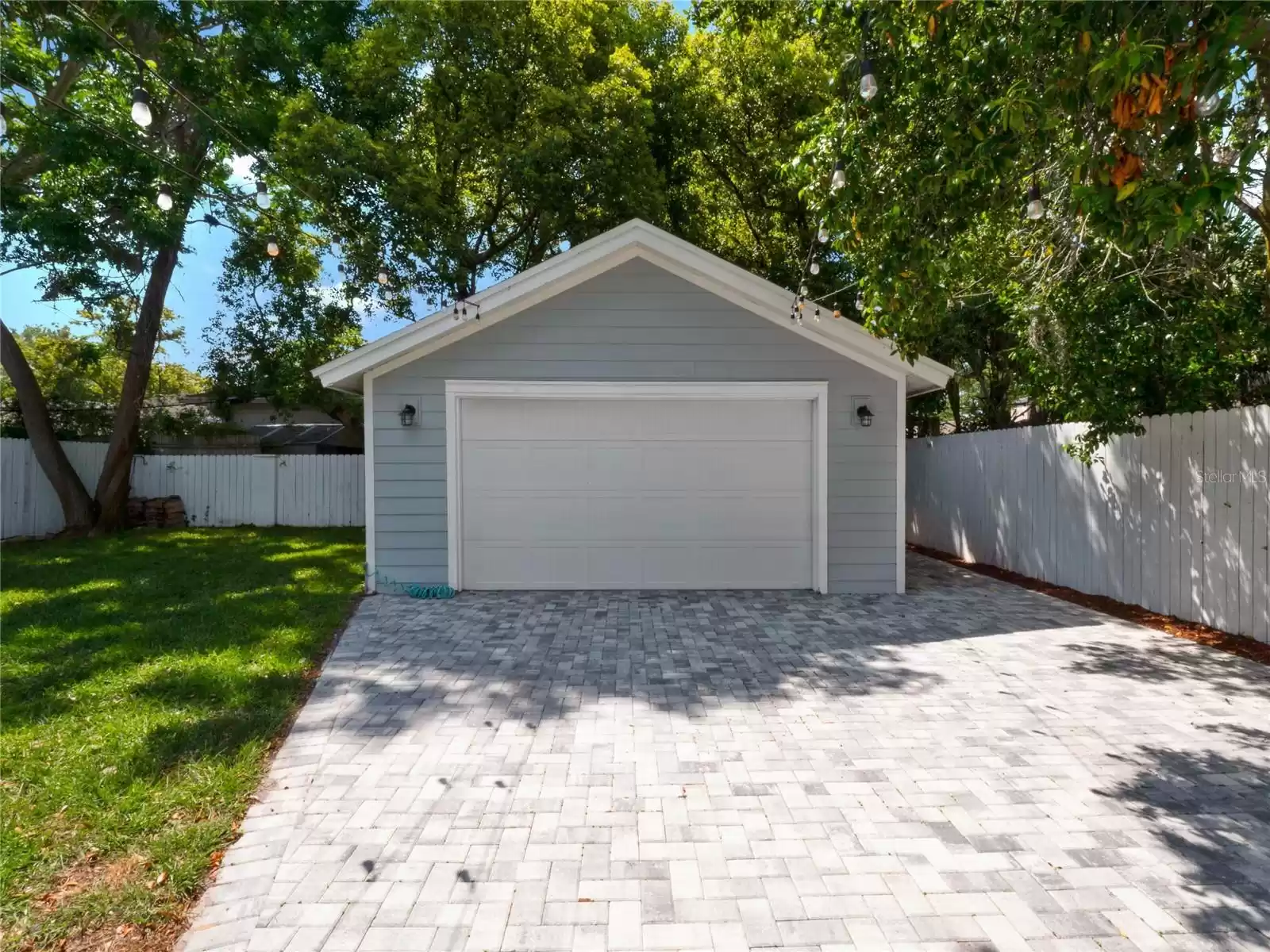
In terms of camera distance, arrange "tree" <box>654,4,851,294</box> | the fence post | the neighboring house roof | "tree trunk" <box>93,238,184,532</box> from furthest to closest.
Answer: the neighboring house roof
the fence post
"tree trunk" <box>93,238,184,532</box>
"tree" <box>654,4,851,294</box>

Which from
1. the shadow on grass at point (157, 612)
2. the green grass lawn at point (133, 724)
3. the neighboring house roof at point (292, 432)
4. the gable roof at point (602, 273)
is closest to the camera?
the green grass lawn at point (133, 724)

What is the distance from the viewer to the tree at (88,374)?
47.1ft

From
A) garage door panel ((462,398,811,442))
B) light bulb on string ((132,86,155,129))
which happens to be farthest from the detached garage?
light bulb on string ((132,86,155,129))

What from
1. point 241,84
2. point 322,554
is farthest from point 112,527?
point 241,84

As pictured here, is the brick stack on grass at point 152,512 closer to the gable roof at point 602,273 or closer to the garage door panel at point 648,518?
the gable roof at point 602,273

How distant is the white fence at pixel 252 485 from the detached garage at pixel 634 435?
7502 mm

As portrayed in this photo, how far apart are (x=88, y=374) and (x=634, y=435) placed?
1803 centimetres

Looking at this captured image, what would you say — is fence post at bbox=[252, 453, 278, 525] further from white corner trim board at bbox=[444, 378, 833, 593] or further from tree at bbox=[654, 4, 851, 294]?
tree at bbox=[654, 4, 851, 294]

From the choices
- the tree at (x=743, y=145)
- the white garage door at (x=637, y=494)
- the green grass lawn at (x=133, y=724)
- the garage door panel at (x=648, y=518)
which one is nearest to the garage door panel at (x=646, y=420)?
the white garage door at (x=637, y=494)

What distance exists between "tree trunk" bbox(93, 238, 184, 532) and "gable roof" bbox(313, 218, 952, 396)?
8.55 metres

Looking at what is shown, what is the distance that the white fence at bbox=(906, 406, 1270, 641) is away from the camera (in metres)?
5.21

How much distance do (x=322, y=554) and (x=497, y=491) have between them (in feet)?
13.8

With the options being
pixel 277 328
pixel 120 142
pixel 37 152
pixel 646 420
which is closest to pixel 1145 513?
pixel 646 420

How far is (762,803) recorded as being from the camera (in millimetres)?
2980
